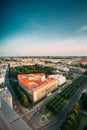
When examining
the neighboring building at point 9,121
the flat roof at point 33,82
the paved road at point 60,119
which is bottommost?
the paved road at point 60,119

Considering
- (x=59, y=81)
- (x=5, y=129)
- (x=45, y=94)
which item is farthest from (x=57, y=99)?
(x=5, y=129)

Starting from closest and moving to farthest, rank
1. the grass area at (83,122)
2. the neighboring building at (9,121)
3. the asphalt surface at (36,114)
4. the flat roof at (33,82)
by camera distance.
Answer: the neighboring building at (9,121) → the grass area at (83,122) → the asphalt surface at (36,114) → the flat roof at (33,82)

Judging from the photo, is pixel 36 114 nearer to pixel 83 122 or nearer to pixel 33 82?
pixel 83 122

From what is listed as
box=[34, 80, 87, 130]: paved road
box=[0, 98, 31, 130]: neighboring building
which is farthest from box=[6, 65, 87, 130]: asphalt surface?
box=[0, 98, 31, 130]: neighboring building

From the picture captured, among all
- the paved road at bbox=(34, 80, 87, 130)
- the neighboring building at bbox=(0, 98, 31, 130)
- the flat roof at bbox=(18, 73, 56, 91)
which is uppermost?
the neighboring building at bbox=(0, 98, 31, 130)

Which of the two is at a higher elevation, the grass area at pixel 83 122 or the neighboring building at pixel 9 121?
the neighboring building at pixel 9 121

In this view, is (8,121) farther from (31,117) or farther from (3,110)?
(31,117)

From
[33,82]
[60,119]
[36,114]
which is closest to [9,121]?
[36,114]

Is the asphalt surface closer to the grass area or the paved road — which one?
the paved road

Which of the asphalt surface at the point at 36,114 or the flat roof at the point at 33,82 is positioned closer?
the asphalt surface at the point at 36,114

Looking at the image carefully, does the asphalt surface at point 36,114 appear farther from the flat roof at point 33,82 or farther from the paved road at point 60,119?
the flat roof at point 33,82

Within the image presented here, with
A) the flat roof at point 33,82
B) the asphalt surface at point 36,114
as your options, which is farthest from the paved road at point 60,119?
the flat roof at point 33,82
